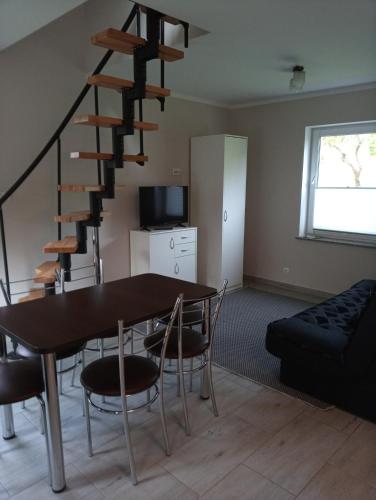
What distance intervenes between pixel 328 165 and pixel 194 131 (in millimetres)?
1864

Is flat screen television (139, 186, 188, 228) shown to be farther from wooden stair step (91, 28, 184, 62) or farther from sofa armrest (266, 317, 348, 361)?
sofa armrest (266, 317, 348, 361)

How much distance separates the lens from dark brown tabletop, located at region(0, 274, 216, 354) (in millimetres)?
1799

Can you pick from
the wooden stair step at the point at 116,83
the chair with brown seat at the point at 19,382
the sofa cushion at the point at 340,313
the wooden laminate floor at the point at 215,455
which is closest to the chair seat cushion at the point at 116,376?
the chair with brown seat at the point at 19,382

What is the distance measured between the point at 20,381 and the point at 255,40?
9.33 ft


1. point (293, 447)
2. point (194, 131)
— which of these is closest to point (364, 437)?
point (293, 447)

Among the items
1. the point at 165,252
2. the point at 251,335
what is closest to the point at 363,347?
the point at 251,335

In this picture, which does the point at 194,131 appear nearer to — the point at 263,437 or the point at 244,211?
the point at 244,211

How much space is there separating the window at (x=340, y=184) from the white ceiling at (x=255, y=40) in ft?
1.91

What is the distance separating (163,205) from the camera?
467cm

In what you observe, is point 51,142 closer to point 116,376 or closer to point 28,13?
point 28,13

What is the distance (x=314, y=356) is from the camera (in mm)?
2576

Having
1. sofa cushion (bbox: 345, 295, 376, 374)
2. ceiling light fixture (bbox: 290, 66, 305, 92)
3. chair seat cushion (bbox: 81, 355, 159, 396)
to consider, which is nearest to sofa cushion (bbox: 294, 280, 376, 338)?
sofa cushion (bbox: 345, 295, 376, 374)

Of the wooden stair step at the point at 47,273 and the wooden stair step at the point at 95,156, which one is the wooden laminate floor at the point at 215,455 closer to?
the wooden stair step at the point at 47,273

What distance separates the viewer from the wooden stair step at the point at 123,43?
255cm
